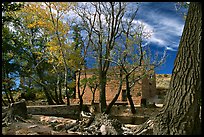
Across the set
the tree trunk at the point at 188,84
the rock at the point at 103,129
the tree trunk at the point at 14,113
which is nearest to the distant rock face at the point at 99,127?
the rock at the point at 103,129

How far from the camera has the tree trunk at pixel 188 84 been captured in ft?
8.33

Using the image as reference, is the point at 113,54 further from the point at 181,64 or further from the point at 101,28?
the point at 181,64

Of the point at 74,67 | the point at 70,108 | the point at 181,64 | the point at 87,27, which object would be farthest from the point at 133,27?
the point at 181,64

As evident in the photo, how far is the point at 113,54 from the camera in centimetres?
1220

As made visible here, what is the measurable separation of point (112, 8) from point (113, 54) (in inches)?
86.6

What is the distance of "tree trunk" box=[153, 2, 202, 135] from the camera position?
2539 mm

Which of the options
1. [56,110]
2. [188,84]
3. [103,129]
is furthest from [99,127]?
[56,110]

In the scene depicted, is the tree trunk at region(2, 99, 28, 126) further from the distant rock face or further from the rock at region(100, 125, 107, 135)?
the rock at region(100, 125, 107, 135)

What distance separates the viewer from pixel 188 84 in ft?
8.36

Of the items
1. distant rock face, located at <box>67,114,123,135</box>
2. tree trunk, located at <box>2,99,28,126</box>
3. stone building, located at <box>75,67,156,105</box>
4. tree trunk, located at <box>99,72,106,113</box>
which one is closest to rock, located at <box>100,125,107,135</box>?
distant rock face, located at <box>67,114,123,135</box>

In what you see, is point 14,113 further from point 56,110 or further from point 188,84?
point 56,110

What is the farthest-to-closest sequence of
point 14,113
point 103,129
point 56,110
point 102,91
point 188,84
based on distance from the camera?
point 56,110 → point 102,91 → point 14,113 → point 103,129 → point 188,84

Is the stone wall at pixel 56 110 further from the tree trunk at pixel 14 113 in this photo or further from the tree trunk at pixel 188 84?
the tree trunk at pixel 188 84

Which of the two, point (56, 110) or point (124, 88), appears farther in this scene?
point (124, 88)
